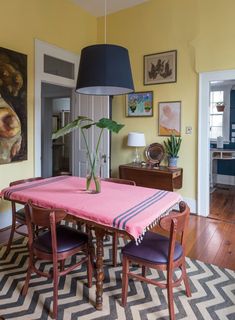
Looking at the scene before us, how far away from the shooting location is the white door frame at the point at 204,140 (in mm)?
3744

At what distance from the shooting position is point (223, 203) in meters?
4.57

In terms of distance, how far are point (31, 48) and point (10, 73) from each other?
1.92 ft

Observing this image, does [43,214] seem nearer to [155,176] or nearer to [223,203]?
[155,176]

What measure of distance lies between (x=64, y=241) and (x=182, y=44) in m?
3.36

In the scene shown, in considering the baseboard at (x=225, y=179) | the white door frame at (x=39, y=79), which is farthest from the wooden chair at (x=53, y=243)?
the baseboard at (x=225, y=179)

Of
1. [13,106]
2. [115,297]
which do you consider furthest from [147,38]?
[115,297]

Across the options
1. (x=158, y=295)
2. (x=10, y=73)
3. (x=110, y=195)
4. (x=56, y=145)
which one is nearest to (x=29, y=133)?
(x=10, y=73)

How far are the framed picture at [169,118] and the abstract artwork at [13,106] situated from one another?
207 centimetres

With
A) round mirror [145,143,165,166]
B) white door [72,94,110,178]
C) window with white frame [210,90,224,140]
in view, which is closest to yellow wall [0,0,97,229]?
white door [72,94,110,178]

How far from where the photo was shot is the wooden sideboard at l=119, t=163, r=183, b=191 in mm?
3727

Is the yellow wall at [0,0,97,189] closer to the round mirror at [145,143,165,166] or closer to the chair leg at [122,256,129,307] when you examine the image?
the round mirror at [145,143,165,166]

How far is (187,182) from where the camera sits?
4043 mm

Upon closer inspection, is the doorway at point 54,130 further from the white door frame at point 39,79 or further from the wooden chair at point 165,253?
the wooden chair at point 165,253

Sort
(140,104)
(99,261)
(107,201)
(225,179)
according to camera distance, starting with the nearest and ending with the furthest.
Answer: (99,261)
(107,201)
(140,104)
(225,179)
